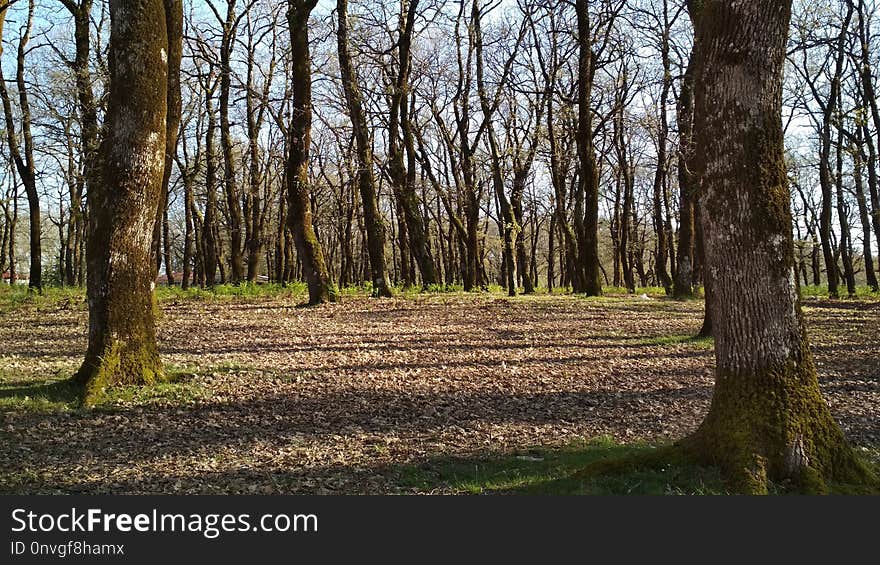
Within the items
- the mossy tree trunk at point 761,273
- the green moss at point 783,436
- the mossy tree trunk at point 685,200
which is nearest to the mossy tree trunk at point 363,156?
the mossy tree trunk at point 685,200

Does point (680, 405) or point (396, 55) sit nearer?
point (680, 405)

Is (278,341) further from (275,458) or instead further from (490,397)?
(275,458)

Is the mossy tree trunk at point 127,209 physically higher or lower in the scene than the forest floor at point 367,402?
higher

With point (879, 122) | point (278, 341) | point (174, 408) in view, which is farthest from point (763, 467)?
point (879, 122)

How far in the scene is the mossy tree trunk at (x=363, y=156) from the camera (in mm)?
17922

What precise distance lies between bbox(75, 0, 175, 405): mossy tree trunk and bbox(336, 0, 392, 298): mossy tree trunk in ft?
33.6

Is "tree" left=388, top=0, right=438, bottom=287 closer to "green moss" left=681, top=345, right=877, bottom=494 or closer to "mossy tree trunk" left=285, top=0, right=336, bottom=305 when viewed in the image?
"mossy tree trunk" left=285, top=0, right=336, bottom=305

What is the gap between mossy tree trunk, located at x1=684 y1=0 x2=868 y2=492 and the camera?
174 inches

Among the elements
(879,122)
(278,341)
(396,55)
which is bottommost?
(278,341)

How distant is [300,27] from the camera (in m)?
16.2

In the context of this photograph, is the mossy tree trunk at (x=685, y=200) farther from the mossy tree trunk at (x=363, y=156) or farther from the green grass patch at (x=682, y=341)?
the mossy tree trunk at (x=363, y=156)

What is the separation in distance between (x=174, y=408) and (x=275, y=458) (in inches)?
82.2

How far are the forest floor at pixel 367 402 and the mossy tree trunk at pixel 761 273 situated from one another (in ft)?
1.89

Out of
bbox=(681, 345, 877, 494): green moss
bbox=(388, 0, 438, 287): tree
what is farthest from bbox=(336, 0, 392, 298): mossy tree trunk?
bbox=(681, 345, 877, 494): green moss
